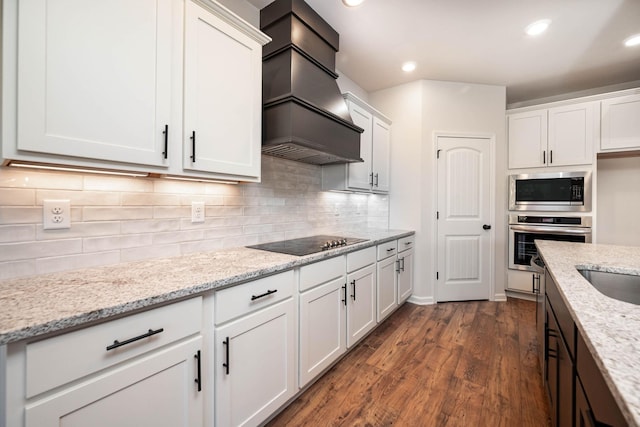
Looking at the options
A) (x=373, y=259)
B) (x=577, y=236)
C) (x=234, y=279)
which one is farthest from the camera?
(x=577, y=236)

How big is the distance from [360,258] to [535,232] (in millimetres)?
2484

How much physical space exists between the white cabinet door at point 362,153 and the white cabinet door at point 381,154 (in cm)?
13

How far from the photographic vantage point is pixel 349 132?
2.34 meters

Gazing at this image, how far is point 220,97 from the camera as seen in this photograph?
1492 millimetres

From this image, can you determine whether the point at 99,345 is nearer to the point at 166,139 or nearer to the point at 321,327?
the point at 166,139

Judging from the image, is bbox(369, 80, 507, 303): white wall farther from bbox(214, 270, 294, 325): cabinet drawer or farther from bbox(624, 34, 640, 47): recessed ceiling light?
bbox(214, 270, 294, 325): cabinet drawer

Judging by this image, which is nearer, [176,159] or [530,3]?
[176,159]

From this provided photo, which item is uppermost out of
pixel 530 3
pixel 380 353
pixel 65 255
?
pixel 530 3

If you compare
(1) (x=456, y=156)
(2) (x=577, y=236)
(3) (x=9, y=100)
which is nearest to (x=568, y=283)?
(3) (x=9, y=100)

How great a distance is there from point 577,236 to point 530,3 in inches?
98.4

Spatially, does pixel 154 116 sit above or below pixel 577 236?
above

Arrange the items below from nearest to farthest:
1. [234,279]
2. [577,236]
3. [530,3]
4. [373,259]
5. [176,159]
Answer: [234,279] → [176,159] → [530,3] → [373,259] → [577,236]

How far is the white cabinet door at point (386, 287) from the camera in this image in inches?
99.2

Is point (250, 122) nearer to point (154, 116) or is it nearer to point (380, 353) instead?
point (154, 116)
